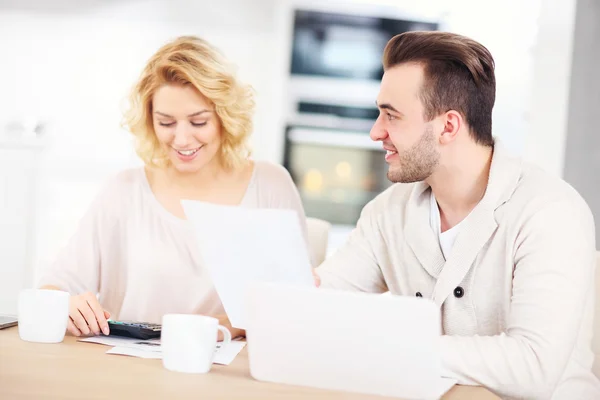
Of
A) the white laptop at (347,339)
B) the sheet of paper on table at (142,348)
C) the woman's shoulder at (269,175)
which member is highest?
the woman's shoulder at (269,175)

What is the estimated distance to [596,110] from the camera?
393cm

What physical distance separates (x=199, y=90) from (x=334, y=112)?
2658 millimetres

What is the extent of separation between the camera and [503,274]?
1.61m

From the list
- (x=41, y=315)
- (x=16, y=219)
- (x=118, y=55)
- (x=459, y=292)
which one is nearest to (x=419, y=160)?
(x=459, y=292)

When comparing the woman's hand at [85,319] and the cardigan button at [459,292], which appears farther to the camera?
the cardigan button at [459,292]

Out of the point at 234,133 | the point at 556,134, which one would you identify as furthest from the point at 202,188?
the point at 556,134

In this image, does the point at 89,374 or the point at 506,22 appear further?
the point at 506,22

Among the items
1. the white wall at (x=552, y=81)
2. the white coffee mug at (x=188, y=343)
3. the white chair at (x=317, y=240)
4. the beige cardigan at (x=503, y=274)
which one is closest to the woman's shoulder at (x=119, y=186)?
the white chair at (x=317, y=240)

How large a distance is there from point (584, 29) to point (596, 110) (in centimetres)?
41

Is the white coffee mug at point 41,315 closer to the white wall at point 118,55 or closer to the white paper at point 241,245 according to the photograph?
the white paper at point 241,245

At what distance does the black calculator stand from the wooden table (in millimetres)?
138

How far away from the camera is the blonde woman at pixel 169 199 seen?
210 cm

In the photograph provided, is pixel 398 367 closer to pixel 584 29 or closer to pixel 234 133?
pixel 234 133

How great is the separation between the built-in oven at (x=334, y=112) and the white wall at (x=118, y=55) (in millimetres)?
95
